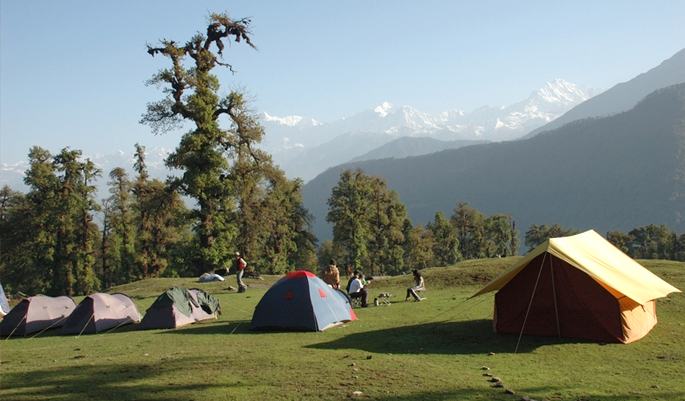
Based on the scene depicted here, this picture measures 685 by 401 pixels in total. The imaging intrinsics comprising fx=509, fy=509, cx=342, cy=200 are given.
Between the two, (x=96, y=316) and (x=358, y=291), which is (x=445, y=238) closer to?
(x=358, y=291)

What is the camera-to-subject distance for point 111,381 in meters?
9.51

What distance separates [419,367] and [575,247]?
598 centimetres

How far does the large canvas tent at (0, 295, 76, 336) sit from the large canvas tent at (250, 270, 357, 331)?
8.09m

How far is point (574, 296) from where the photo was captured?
489 inches

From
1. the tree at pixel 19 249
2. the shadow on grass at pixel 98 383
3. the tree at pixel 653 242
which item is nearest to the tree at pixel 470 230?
the tree at pixel 653 242

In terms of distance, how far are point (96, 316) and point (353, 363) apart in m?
11.2

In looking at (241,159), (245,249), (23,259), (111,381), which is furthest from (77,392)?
(23,259)

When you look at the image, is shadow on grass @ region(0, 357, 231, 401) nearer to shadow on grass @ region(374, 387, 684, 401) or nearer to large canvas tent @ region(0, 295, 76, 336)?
shadow on grass @ region(374, 387, 684, 401)

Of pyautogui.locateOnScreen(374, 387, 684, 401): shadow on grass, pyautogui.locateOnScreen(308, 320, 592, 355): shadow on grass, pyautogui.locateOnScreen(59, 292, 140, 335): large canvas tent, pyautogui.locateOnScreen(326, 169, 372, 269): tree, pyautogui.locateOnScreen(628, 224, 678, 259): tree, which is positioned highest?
pyautogui.locateOnScreen(326, 169, 372, 269): tree

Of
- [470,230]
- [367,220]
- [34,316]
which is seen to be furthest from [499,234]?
[34,316]

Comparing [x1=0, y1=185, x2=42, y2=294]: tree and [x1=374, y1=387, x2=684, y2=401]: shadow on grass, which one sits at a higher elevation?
[x1=0, y1=185, x2=42, y2=294]: tree

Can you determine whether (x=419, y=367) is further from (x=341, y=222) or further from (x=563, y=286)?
A: (x=341, y=222)

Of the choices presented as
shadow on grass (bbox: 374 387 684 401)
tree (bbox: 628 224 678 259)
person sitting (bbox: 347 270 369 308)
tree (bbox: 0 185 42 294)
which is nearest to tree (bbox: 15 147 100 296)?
tree (bbox: 0 185 42 294)

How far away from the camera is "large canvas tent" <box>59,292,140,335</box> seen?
17547 mm
